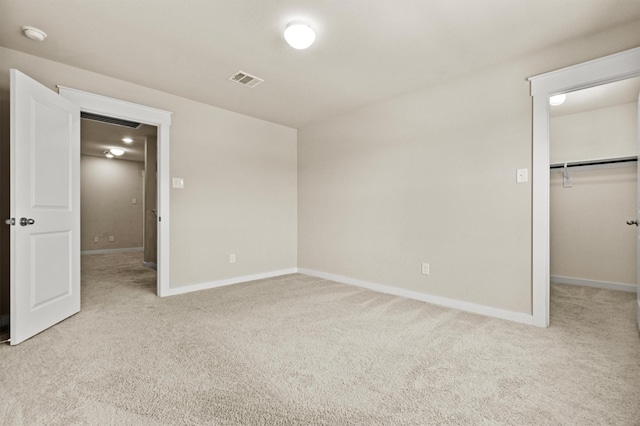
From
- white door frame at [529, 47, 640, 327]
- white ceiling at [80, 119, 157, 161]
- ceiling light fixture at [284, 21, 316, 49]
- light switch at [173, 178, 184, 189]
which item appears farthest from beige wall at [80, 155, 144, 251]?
white door frame at [529, 47, 640, 327]

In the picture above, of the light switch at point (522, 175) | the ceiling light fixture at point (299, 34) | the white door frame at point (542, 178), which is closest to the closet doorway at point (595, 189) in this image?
the white door frame at point (542, 178)

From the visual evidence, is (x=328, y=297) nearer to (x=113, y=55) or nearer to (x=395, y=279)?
(x=395, y=279)

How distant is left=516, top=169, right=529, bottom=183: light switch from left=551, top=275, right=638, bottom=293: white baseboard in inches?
96.6

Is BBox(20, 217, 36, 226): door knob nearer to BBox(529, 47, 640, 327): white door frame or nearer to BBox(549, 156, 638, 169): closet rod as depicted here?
BBox(529, 47, 640, 327): white door frame

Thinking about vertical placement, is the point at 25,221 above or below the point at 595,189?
below

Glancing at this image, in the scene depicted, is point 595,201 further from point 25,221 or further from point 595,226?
point 25,221

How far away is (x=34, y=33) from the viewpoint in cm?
234

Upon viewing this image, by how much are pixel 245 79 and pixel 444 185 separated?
236 centimetres

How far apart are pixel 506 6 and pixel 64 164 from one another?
3.71 m

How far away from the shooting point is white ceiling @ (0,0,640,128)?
6.76 feet

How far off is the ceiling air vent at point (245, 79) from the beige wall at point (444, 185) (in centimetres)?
144

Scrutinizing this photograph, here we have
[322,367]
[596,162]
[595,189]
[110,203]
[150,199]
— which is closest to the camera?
[322,367]

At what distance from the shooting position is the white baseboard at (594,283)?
370cm

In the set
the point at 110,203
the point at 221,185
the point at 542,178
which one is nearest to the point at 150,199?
the point at 221,185
